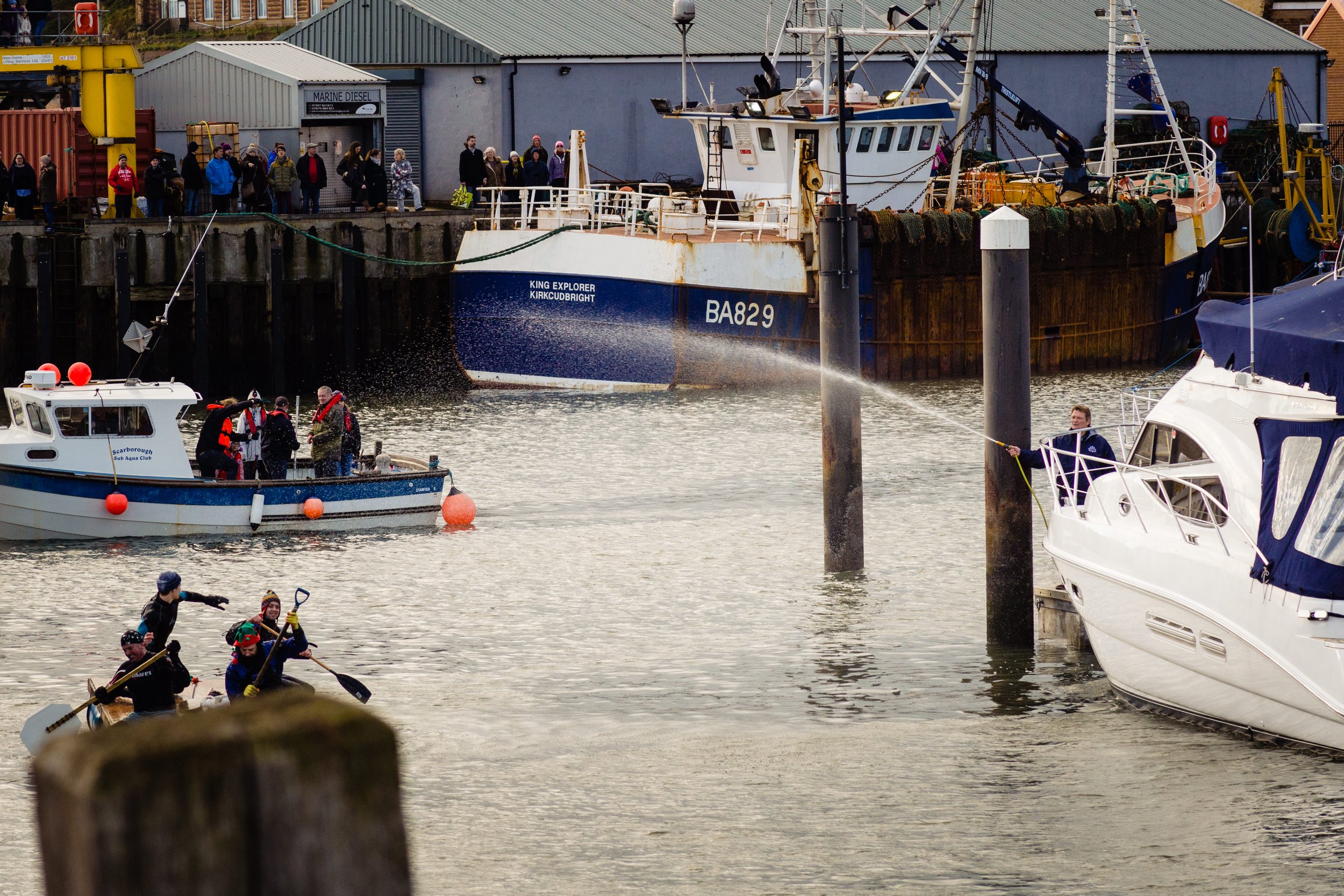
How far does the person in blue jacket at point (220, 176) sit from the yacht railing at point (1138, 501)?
21901 mm

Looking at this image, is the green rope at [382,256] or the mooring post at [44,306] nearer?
the mooring post at [44,306]

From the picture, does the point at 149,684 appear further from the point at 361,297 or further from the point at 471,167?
the point at 471,167

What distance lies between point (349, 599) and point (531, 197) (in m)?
18.4

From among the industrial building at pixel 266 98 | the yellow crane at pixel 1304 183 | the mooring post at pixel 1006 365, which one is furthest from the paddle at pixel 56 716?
the yellow crane at pixel 1304 183

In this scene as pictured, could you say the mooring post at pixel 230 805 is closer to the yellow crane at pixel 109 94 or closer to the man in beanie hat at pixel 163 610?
the man in beanie hat at pixel 163 610

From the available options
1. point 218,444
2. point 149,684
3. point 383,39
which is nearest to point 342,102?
point 383,39

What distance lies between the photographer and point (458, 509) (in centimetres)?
1994

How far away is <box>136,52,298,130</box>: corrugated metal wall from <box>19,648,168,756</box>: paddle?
2812 cm

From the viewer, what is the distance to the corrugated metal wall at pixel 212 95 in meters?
37.4

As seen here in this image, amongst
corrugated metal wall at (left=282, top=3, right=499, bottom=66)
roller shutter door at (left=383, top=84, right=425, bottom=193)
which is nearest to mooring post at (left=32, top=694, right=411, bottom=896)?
corrugated metal wall at (left=282, top=3, right=499, bottom=66)

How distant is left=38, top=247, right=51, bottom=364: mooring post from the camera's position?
29.6 metres

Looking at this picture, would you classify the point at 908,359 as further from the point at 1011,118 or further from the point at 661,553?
the point at 661,553

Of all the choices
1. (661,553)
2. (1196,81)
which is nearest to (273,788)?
(661,553)

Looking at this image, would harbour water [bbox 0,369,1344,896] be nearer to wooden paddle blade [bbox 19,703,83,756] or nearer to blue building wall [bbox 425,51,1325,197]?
wooden paddle blade [bbox 19,703,83,756]
